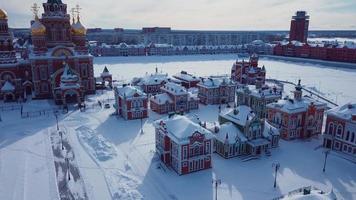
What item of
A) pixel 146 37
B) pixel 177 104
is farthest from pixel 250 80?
pixel 146 37

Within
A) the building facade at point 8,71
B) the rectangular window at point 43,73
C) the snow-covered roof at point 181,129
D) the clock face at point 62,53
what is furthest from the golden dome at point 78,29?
the snow-covered roof at point 181,129

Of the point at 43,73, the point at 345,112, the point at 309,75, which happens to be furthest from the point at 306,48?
the point at 43,73

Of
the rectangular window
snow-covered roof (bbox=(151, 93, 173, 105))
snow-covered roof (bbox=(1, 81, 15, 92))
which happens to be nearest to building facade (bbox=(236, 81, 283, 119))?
snow-covered roof (bbox=(151, 93, 173, 105))

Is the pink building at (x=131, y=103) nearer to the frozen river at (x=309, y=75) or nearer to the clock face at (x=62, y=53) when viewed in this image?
the clock face at (x=62, y=53)

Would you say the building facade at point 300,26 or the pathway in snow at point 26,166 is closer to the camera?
the pathway in snow at point 26,166

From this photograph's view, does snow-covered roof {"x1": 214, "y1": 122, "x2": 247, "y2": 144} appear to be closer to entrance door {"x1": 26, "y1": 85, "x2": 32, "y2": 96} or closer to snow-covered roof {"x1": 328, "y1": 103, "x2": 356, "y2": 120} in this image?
snow-covered roof {"x1": 328, "y1": 103, "x2": 356, "y2": 120}

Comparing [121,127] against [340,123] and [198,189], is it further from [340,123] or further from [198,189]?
[340,123]
